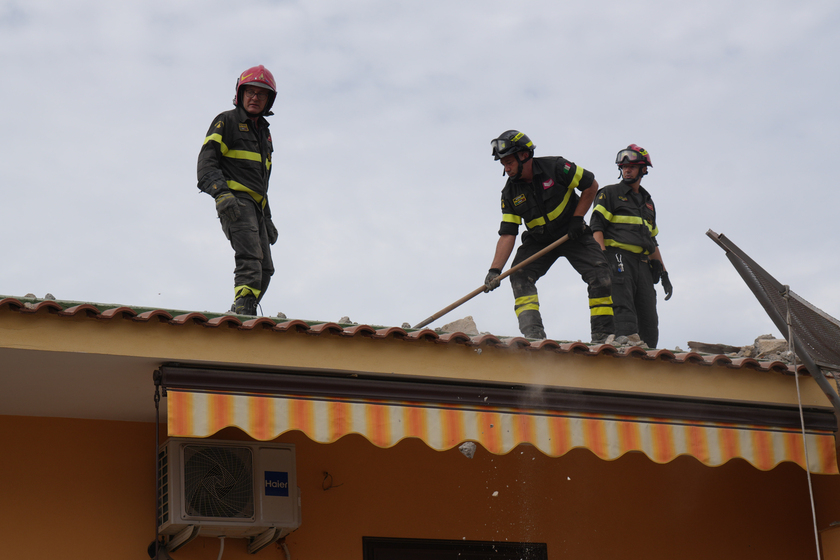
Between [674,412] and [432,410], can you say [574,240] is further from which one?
[432,410]

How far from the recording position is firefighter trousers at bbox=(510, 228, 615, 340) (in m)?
8.91

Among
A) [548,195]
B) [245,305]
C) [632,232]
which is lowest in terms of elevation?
[245,305]

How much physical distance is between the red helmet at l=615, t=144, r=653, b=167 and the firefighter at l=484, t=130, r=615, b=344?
108 cm

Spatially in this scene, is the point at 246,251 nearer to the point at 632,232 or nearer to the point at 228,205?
the point at 228,205

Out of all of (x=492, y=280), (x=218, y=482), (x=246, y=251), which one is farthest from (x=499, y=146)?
(x=218, y=482)

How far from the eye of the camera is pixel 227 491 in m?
6.54

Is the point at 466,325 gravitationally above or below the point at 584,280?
below

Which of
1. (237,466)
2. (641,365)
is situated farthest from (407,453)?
(641,365)

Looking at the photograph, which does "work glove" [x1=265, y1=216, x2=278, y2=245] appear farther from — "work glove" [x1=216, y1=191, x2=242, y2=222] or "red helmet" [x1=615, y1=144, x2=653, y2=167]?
"red helmet" [x1=615, y1=144, x2=653, y2=167]

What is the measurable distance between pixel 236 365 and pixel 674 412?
9.43 ft

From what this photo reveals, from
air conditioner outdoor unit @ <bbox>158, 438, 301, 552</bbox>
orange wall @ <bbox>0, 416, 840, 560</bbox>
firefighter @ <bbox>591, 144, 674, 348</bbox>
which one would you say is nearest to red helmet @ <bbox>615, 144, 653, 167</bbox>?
firefighter @ <bbox>591, 144, 674, 348</bbox>

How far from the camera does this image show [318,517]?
277 inches

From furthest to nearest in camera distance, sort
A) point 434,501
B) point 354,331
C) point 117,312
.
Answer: point 434,501, point 354,331, point 117,312

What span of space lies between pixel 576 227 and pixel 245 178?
2.94 m
